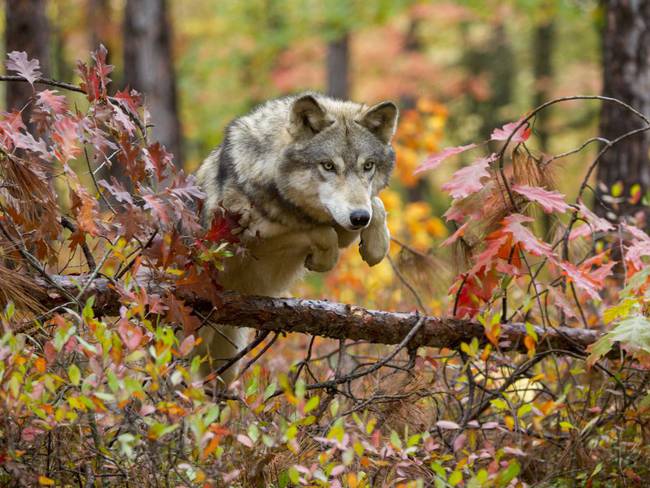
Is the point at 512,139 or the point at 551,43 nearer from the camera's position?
the point at 512,139

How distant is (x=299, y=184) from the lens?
4.82 metres

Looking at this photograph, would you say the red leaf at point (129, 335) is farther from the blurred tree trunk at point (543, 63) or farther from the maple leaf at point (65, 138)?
the blurred tree trunk at point (543, 63)

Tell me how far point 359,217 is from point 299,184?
0.54m

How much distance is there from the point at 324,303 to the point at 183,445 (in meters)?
1.44

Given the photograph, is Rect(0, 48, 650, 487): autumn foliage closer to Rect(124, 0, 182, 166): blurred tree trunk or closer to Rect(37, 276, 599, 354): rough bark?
Rect(37, 276, 599, 354): rough bark

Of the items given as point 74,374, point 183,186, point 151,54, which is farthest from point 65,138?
point 151,54

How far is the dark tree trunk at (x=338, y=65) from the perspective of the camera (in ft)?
59.6

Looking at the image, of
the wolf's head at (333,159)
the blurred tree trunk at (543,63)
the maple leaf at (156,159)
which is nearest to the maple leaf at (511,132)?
the wolf's head at (333,159)

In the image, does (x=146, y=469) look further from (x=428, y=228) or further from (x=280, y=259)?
(x=428, y=228)

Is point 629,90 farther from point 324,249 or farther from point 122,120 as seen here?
point 122,120

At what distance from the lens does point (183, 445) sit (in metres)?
3.16

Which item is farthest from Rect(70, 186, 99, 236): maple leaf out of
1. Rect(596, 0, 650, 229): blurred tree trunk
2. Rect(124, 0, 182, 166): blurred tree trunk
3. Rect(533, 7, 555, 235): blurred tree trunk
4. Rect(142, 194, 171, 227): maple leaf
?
Rect(533, 7, 555, 235): blurred tree trunk

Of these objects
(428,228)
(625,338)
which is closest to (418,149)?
(428,228)

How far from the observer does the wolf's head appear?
15.4ft
